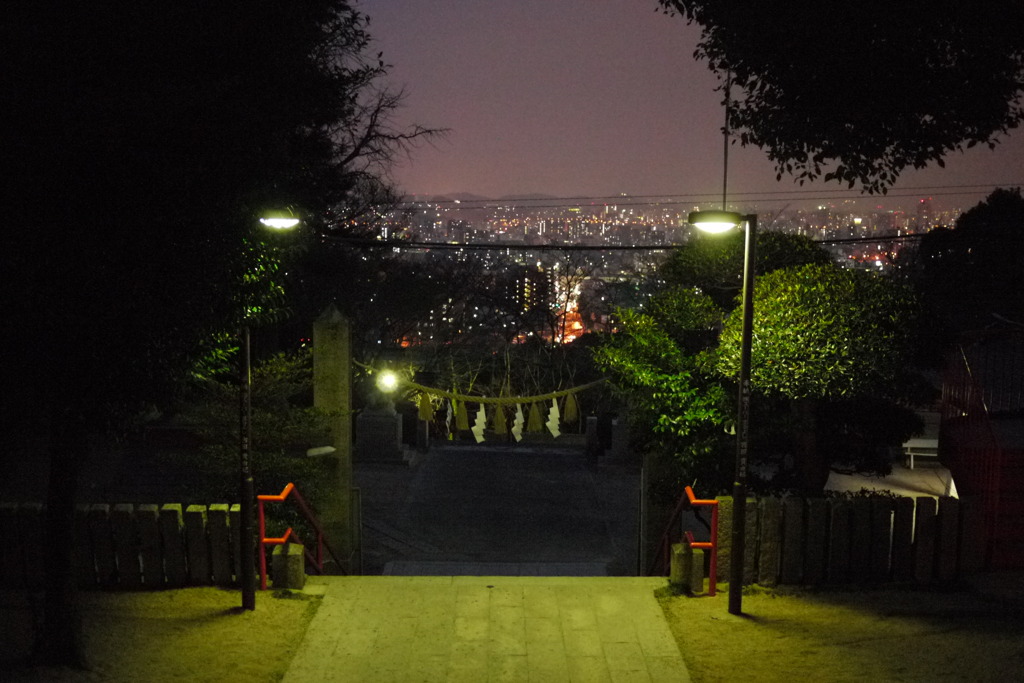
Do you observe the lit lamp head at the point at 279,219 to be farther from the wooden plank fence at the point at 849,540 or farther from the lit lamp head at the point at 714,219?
the wooden plank fence at the point at 849,540

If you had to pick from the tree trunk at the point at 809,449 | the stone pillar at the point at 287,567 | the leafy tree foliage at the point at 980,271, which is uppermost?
the leafy tree foliage at the point at 980,271

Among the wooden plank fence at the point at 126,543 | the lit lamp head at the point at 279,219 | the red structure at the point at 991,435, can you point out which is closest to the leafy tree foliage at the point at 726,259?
the red structure at the point at 991,435

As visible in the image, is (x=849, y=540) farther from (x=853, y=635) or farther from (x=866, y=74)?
(x=866, y=74)

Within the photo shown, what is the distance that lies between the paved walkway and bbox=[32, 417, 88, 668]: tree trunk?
1.89 meters

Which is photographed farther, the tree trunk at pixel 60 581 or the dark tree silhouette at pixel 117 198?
the tree trunk at pixel 60 581

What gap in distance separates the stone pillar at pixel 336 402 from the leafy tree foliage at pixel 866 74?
21.2 feet

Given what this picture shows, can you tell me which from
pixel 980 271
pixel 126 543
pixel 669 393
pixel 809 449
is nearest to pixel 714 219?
pixel 669 393

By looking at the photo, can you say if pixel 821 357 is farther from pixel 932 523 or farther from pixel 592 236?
pixel 592 236

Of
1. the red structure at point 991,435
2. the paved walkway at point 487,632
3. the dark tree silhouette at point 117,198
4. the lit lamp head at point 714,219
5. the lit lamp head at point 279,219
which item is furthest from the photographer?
the red structure at point 991,435

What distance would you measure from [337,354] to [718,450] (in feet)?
19.1

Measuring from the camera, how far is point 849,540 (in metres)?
10.2

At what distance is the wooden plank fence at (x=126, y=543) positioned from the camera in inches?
389

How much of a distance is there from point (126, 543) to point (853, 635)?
7519 mm

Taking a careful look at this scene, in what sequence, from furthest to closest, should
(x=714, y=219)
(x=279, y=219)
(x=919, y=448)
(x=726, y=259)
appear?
1. (x=919, y=448)
2. (x=726, y=259)
3. (x=714, y=219)
4. (x=279, y=219)
